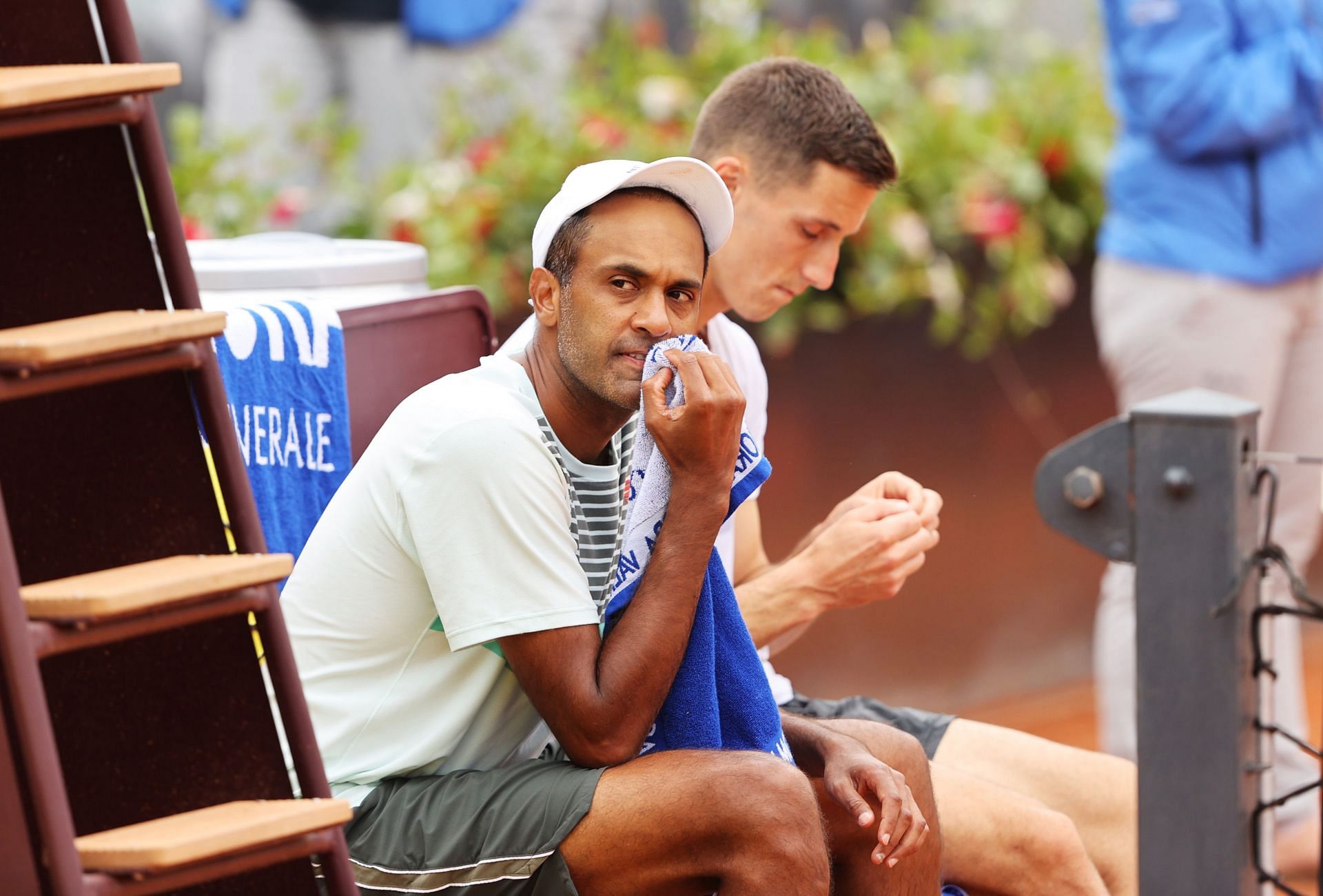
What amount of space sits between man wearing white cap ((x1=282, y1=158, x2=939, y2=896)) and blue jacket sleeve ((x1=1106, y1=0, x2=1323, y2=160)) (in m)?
1.96

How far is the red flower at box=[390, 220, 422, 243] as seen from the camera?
13.2 feet

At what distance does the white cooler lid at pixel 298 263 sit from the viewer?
8.86 ft

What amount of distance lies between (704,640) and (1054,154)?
10.4 feet

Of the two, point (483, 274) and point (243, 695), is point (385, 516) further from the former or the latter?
point (483, 274)

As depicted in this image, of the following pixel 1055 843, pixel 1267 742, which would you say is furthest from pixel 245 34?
pixel 1267 742

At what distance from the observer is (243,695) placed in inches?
67.7

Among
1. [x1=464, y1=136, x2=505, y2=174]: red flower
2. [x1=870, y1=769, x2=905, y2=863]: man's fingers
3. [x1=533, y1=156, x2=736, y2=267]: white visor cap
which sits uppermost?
[x1=533, y1=156, x2=736, y2=267]: white visor cap

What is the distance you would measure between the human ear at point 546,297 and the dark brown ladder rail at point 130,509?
0.61 metres

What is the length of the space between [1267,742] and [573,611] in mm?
780

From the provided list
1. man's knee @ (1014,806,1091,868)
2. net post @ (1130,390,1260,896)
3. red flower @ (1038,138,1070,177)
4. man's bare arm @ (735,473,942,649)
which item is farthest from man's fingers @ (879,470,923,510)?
red flower @ (1038,138,1070,177)

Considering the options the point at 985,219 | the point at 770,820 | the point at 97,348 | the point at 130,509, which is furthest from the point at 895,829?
the point at 985,219

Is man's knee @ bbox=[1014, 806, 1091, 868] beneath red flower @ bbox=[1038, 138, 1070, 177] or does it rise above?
beneath

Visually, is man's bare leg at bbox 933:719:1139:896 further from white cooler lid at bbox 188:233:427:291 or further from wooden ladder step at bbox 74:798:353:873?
wooden ladder step at bbox 74:798:353:873

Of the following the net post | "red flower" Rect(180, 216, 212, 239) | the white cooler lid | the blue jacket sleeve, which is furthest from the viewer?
the blue jacket sleeve
